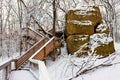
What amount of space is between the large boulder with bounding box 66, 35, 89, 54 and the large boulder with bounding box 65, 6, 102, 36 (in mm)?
484

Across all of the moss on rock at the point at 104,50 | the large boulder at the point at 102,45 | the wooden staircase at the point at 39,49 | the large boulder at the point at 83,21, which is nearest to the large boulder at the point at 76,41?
the large boulder at the point at 83,21

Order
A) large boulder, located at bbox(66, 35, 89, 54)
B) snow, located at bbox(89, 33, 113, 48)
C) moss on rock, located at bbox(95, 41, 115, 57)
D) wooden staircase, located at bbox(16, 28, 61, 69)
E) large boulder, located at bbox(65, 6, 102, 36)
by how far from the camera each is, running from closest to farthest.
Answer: wooden staircase, located at bbox(16, 28, 61, 69) < moss on rock, located at bbox(95, 41, 115, 57) < snow, located at bbox(89, 33, 113, 48) < large boulder, located at bbox(66, 35, 89, 54) < large boulder, located at bbox(65, 6, 102, 36)

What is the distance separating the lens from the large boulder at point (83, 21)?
18203 mm

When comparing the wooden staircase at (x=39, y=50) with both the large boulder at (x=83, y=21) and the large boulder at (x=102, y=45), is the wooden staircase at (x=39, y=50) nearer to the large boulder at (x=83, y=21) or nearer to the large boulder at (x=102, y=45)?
the large boulder at (x=83, y=21)

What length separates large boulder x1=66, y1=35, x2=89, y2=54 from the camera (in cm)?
1752

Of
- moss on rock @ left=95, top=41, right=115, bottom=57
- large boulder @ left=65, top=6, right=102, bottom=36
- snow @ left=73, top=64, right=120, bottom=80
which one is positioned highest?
large boulder @ left=65, top=6, right=102, bottom=36

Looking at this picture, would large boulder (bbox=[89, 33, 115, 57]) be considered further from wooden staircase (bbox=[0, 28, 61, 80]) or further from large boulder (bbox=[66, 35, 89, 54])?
wooden staircase (bbox=[0, 28, 61, 80])

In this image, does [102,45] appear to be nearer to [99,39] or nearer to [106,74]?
[99,39]

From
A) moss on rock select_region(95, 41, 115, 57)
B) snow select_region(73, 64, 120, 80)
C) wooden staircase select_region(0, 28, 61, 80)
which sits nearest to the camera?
snow select_region(73, 64, 120, 80)

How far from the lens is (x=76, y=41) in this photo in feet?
57.7

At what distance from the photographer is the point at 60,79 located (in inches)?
477

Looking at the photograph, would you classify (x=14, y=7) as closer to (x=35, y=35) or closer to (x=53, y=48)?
(x=35, y=35)

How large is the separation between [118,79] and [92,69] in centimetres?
189

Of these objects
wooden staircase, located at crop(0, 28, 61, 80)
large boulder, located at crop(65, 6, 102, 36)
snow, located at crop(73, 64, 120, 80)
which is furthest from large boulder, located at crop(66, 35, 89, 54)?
snow, located at crop(73, 64, 120, 80)
